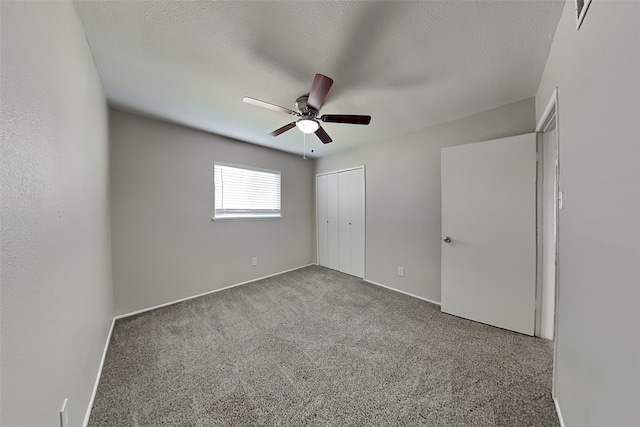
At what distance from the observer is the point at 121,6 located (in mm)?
1132

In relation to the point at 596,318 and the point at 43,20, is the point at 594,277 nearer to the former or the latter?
the point at 596,318

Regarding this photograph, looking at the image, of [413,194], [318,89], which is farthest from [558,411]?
[318,89]

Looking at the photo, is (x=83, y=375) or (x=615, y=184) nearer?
(x=615, y=184)

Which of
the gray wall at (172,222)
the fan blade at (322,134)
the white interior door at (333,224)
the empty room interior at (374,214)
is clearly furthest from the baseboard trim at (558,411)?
the gray wall at (172,222)

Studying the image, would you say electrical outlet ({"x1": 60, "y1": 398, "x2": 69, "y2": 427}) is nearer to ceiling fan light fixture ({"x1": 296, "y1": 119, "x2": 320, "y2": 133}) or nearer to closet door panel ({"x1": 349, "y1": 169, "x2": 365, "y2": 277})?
ceiling fan light fixture ({"x1": 296, "y1": 119, "x2": 320, "y2": 133})

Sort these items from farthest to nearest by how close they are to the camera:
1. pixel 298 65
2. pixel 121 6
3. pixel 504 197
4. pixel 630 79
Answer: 1. pixel 504 197
2. pixel 298 65
3. pixel 121 6
4. pixel 630 79

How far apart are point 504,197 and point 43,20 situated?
319 cm

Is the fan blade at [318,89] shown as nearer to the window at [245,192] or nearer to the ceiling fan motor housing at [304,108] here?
the ceiling fan motor housing at [304,108]

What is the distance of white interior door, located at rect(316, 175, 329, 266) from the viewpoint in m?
4.13

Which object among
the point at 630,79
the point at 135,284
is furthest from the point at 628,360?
the point at 135,284

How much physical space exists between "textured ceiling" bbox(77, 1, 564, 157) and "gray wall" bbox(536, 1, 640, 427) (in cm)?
39

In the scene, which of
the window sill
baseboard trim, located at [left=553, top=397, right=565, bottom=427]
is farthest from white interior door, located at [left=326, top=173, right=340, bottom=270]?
baseboard trim, located at [left=553, top=397, right=565, bottom=427]

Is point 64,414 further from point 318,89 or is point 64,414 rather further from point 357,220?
point 357,220

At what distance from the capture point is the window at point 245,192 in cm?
308
